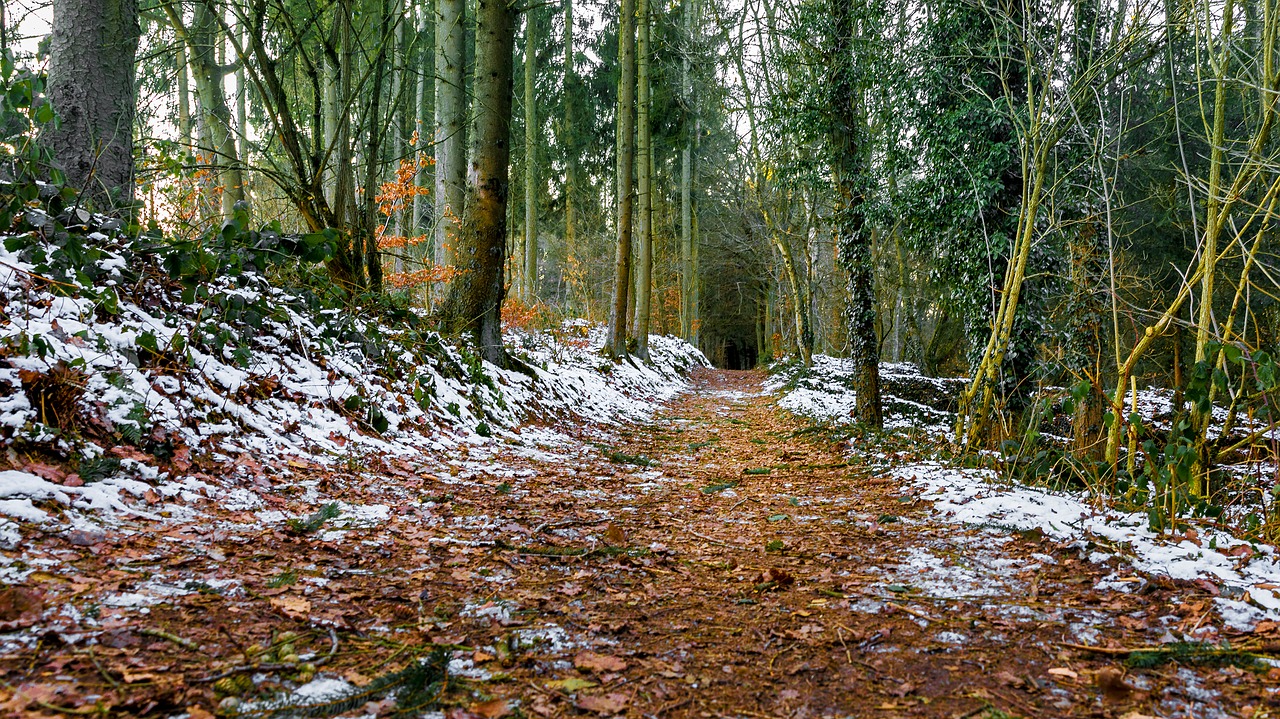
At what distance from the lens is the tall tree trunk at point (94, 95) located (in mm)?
4496

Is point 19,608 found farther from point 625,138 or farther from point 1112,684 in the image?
point 625,138

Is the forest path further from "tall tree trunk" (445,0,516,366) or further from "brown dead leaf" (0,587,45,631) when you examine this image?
"tall tree trunk" (445,0,516,366)

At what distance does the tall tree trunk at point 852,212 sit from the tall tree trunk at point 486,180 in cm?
414

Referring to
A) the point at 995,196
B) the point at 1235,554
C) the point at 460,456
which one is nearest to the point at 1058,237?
the point at 995,196

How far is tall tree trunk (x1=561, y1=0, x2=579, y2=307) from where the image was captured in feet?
61.5

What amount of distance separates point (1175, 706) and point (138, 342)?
4331 millimetres

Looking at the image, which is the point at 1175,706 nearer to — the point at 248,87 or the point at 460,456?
the point at 460,456

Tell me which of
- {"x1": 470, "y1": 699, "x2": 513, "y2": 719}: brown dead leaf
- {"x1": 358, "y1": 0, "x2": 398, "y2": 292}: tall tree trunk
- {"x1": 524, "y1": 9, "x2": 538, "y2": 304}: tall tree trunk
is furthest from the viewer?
{"x1": 524, "y1": 9, "x2": 538, "y2": 304}: tall tree trunk

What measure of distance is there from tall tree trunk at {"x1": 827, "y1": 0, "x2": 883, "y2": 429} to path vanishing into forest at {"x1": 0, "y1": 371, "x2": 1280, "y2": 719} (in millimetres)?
4733

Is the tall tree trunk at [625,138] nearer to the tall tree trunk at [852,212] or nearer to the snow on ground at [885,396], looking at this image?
the snow on ground at [885,396]

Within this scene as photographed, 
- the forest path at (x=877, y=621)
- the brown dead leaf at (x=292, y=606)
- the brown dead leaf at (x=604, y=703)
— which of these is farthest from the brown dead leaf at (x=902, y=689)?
the brown dead leaf at (x=292, y=606)

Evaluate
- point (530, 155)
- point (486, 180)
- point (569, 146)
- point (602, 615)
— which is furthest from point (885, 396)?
point (569, 146)

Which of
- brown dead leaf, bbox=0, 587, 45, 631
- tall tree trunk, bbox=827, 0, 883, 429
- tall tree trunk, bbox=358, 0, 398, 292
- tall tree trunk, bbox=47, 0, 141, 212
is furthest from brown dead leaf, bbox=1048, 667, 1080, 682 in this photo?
tall tree trunk, bbox=827, 0, 883, 429

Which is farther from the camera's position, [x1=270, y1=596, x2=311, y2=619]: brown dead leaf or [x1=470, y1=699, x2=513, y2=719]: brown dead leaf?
[x1=270, y1=596, x2=311, y2=619]: brown dead leaf
